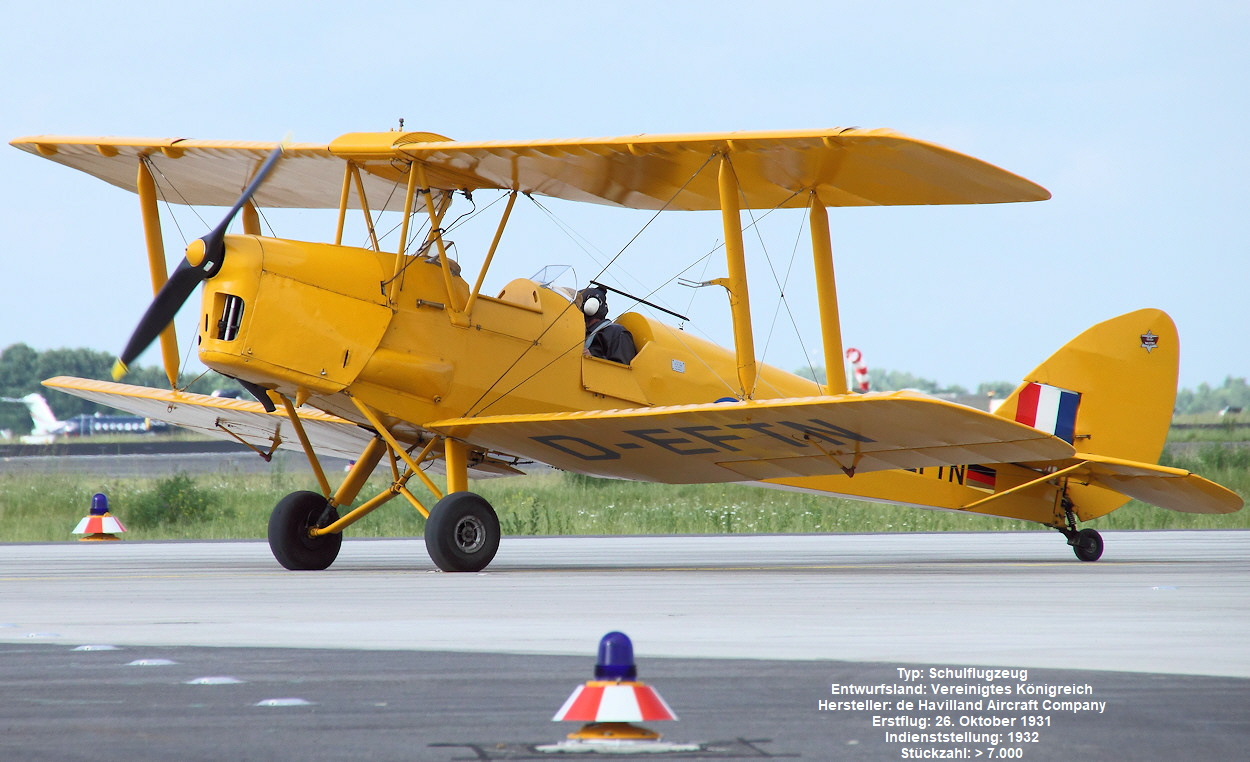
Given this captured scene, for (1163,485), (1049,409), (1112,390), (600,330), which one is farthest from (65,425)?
(1163,485)

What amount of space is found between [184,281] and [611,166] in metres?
3.53

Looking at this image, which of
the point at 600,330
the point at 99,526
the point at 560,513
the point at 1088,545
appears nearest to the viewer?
the point at 600,330

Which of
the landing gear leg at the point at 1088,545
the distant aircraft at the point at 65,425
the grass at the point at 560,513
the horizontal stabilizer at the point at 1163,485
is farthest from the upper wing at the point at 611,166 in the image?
the distant aircraft at the point at 65,425

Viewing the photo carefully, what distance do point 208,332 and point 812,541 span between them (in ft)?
31.0

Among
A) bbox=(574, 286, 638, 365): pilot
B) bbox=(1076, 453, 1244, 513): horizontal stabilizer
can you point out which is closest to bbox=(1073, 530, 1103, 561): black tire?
bbox=(1076, 453, 1244, 513): horizontal stabilizer

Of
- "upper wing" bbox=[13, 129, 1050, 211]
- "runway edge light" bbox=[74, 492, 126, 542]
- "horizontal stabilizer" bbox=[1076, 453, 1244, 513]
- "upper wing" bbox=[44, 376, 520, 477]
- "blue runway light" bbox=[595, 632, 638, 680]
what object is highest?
"upper wing" bbox=[13, 129, 1050, 211]

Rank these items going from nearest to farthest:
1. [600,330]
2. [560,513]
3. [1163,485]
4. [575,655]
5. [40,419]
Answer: [575,655] → [600,330] → [1163,485] → [560,513] → [40,419]

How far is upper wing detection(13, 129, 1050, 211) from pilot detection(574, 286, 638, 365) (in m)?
0.97

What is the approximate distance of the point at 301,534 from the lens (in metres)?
10.8

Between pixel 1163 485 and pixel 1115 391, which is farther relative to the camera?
pixel 1115 391

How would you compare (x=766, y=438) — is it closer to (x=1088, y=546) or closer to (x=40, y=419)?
(x=1088, y=546)

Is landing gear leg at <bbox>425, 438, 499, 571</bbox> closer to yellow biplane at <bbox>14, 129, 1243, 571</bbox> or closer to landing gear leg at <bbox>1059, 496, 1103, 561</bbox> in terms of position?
yellow biplane at <bbox>14, 129, 1243, 571</bbox>

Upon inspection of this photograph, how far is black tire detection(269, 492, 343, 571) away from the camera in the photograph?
10.6m

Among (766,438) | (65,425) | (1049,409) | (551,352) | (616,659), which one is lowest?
(65,425)
